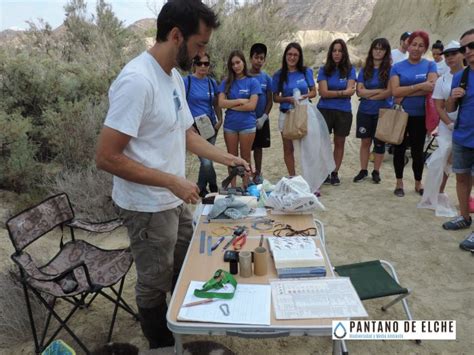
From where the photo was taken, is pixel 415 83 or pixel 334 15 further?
pixel 334 15

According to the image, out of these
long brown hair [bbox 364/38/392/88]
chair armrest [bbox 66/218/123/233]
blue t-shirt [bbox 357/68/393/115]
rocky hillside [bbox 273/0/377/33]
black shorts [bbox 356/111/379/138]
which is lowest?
chair armrest [bbox 66/218/123/233]

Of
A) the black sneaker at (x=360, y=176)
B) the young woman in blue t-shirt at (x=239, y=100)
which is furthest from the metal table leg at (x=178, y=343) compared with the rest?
the black sneaker at (x=360, y=176)

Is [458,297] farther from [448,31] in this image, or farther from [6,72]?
[448,31]

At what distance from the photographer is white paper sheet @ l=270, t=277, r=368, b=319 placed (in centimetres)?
163

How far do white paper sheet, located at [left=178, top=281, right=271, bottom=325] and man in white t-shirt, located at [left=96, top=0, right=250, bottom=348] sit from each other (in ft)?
1.36

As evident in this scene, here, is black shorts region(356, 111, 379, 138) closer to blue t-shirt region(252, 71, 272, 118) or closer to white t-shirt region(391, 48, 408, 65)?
blue t-shirt region(252, 71, 272, 118)

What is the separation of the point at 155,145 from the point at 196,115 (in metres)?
2.59

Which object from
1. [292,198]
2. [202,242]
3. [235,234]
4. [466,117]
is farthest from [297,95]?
[202,242]

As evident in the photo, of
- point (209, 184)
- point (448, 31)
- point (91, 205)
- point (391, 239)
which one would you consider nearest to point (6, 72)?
point (91, 205)

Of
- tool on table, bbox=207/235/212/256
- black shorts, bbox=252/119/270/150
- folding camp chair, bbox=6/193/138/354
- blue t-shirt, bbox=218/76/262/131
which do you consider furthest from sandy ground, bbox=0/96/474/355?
blue t-shirt, bbox=218/76/262/131

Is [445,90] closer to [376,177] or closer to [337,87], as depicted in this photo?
[337,87]

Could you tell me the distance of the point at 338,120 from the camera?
196 inches

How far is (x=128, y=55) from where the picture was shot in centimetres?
998

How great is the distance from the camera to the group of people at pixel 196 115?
70.7 inches
